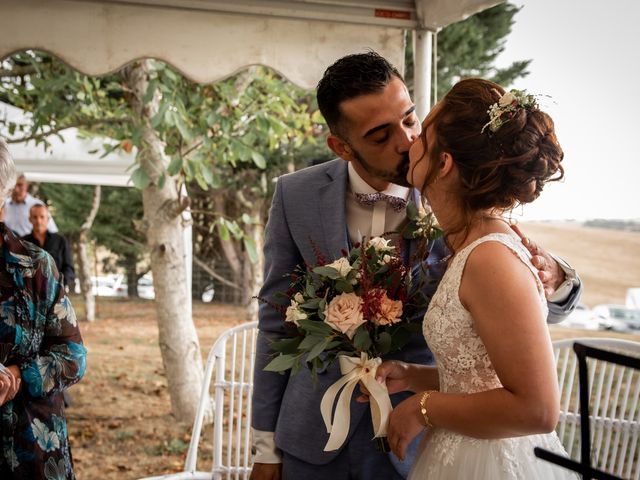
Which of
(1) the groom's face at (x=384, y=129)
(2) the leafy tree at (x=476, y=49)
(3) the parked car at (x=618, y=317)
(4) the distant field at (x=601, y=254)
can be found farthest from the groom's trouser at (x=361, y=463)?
(2) the leafy tree at (x=476, y=49)

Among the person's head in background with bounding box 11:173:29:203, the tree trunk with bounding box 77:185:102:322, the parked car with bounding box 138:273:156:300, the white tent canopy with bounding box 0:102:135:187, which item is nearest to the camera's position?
the person's head in background with bounding box 11:173:29:203

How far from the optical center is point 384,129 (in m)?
1.69

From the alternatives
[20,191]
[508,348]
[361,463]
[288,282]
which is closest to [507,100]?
[508,348]

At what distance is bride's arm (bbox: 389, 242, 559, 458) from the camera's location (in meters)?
1.17

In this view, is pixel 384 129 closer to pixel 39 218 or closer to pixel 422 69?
pixel 422 69

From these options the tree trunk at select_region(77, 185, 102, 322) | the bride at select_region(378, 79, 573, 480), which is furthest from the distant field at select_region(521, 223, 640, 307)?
the tree trunk at select_region(77, 185, 102, 322)

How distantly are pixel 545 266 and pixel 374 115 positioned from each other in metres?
0.61

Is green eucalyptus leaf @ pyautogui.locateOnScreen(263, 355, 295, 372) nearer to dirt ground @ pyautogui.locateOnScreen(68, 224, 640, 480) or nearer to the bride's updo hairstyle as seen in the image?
the bride's updo hairstyle

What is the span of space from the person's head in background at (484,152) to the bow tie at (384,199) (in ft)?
1.11

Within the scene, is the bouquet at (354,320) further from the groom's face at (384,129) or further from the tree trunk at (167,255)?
the tree trunk at (167,255)

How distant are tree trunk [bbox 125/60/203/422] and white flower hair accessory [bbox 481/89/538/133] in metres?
4.26

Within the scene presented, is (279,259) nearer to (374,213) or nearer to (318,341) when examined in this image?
(374,213)

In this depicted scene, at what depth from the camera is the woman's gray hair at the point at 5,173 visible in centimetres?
183

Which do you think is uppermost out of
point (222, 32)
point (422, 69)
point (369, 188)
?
point (222, 32)
